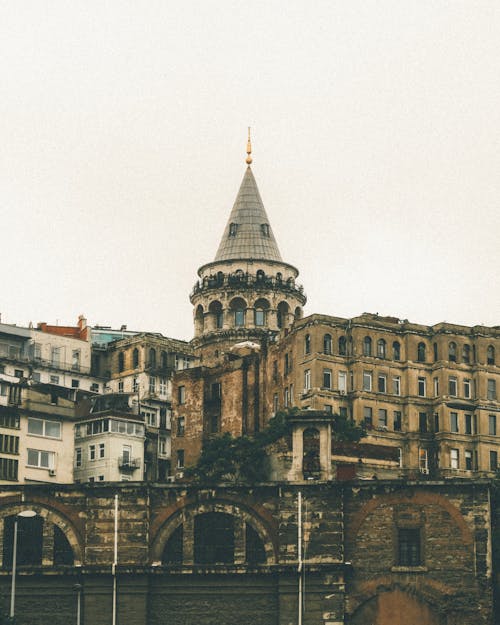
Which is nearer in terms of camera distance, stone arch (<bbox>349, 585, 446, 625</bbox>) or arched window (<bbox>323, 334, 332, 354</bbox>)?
stone arch (<bbox>349, 585, 446, 625</bbox>)

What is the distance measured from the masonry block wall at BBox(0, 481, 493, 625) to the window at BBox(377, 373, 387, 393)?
47.1 meters

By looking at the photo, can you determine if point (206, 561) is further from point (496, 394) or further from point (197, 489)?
point (496, 394)

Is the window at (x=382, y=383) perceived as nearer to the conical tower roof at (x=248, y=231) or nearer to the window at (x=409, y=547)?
the conical tower roof at (x=248, y=231)

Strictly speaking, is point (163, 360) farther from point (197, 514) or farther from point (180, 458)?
point (197, 514)

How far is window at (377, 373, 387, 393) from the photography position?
128000 mm

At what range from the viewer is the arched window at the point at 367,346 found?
12781 centimetres

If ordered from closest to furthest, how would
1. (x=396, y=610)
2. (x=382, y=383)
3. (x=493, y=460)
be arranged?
(x=396, y=610), (x=382, y=383), (x=493, y=460)

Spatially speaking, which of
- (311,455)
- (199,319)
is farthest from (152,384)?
(311,455)

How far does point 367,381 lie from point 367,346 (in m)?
2.93

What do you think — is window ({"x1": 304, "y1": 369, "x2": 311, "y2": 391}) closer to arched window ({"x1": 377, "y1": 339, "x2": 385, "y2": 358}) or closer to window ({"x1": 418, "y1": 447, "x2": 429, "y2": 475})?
arched window ({"x1": 377, "y1": 339, "x2": 385, "y2": 358})

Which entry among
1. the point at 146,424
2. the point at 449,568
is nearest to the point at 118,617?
the point at 449,568

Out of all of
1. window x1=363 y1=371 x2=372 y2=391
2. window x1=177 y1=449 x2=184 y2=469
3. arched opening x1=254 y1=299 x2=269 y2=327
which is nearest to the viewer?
window x1=363 y1=371 x2=372 y2=391

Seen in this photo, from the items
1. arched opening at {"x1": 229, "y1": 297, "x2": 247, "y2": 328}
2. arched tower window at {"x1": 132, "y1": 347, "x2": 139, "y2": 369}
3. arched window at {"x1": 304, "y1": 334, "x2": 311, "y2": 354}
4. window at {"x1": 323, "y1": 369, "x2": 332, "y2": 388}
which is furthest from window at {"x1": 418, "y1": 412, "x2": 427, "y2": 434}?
arched tower window at {"x1": 132, "y1": 347, "x2": 139, "y2": 369}

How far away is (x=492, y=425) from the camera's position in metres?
130
